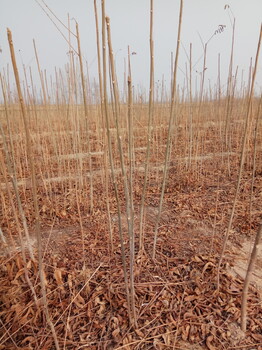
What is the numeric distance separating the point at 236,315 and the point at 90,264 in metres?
0.60

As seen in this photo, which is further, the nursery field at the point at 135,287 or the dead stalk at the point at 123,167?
the nursery field at the point at 135,287

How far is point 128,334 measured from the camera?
0.66m

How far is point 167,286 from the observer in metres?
0.81

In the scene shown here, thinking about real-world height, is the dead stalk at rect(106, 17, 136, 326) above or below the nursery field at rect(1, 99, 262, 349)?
above

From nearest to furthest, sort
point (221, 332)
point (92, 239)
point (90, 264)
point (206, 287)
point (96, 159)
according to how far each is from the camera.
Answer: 1. point (221, 332)
2. point (206, 287)
3. point (90, 264)
4. point (92, 239)
5. point (96, 159)

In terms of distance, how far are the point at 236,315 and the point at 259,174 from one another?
64.1 inches

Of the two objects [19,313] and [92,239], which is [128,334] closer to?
[19,313]

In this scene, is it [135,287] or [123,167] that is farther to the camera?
[135,287]

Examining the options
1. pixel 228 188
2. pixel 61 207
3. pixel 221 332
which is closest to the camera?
pixel 221 332

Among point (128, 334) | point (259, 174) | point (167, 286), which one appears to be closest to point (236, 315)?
point (167, 286)

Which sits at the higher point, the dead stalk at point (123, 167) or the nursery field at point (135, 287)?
the dead stalk at point (123, 167)

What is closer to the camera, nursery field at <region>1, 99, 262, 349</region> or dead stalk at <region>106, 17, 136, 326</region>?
dead stalk at <region>106, 17, 136, 326</region>

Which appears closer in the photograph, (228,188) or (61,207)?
(61,207)

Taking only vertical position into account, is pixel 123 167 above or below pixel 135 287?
above
